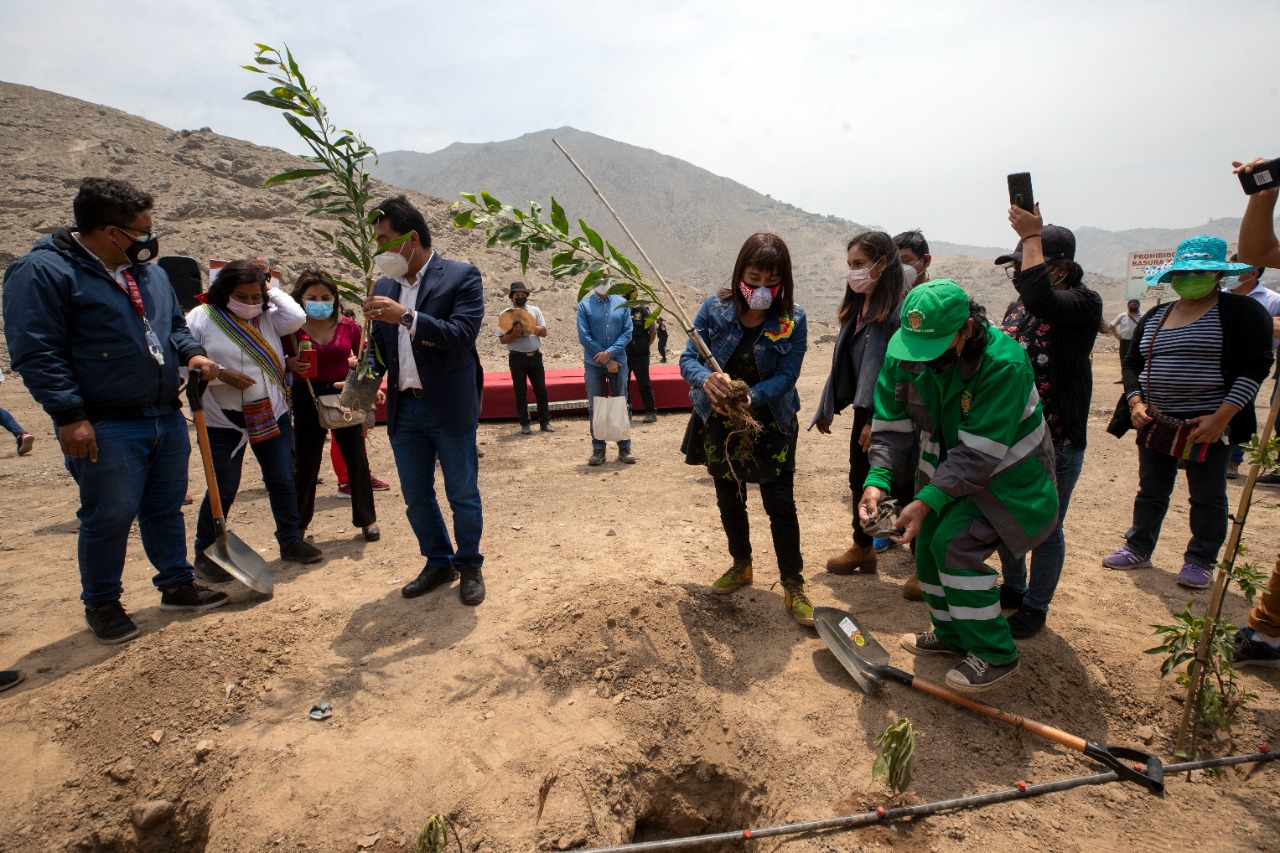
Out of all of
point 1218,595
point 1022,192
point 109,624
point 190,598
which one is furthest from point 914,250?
point 109,624

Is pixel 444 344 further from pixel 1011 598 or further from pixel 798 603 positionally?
pixel 1011 598

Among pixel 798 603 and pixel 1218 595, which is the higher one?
pixel 1218 595

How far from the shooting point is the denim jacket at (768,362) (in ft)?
10.1

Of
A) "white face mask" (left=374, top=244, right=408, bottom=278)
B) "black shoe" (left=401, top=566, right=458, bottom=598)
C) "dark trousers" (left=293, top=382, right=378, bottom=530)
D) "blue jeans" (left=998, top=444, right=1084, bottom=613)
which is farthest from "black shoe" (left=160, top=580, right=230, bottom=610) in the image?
"blue jeans" (left=998, top=444, right=1084, bottom=613)

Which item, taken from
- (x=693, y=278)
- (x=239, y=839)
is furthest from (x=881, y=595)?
(x=693, y=278)

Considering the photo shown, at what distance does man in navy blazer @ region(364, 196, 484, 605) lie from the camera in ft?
10.6

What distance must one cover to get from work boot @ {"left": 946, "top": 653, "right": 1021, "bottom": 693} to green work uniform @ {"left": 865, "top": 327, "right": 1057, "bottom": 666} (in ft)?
0.10

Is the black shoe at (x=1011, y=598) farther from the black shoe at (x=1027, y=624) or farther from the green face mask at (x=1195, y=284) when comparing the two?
the green face mask at (x=1195, y=284)

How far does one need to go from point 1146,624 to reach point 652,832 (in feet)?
8.54

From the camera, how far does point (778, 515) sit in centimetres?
323

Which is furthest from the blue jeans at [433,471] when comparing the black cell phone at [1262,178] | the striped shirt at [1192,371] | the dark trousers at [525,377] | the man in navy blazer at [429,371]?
the dark trousers at [525,377]

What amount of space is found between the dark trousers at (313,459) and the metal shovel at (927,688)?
314 centimetres

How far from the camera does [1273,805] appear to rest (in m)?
→ 2.30

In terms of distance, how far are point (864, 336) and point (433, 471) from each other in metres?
2.35
